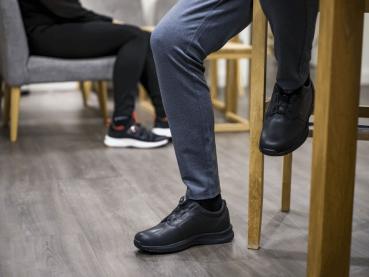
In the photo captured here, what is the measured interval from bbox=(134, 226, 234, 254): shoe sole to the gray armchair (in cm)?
146

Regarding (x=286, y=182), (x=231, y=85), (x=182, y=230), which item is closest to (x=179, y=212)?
(x=182, y=230)

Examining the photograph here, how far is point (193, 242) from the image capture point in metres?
1.38

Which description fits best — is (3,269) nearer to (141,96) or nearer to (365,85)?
(141,96)

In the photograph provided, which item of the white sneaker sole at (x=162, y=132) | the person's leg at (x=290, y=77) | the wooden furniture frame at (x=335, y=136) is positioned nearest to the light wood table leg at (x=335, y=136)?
the wooden furniture frame at (x=335, y=136)

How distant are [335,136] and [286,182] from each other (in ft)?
2.21

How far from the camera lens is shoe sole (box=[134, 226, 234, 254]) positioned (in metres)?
1.34

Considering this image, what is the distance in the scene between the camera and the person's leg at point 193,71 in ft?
4.10

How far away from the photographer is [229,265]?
128 cm

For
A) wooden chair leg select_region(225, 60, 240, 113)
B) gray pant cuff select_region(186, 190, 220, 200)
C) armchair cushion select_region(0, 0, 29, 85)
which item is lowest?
wooden chair leg select_region(225, 60, 240, 113)

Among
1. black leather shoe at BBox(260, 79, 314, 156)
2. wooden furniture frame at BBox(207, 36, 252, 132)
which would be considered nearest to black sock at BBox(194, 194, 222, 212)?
black leather shoe at BBox(260, 79, 314, 156)

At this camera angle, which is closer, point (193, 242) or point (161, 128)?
point (193, 242)

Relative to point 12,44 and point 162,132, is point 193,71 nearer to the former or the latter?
point 162,132

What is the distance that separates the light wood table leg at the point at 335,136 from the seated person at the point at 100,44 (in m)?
1.59

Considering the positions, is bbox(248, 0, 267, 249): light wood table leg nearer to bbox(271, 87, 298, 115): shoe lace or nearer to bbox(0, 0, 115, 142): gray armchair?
bbox(271, 87, 298, 115): shoe lace
